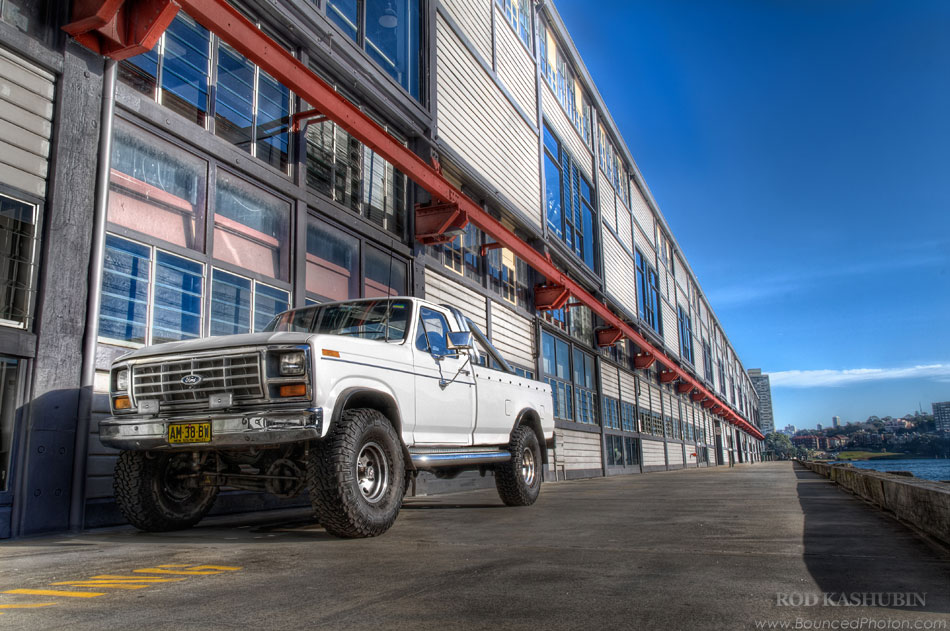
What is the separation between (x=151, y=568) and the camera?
13.5ft

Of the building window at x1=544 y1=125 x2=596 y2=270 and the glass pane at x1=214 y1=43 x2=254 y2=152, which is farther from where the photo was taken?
the building window at x1=544 y1=125 x2=596 y2=270

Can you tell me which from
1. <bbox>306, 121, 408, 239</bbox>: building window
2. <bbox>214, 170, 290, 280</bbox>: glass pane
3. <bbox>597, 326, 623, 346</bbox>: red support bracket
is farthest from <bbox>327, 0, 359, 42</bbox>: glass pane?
<bbox>597, 326, 623, 346</bbox>: red support bracket

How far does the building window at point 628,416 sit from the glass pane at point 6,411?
2515 centimetres

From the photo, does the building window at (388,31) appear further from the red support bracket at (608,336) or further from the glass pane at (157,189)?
the red support bracket at (608,336)

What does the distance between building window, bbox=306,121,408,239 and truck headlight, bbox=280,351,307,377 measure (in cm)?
594

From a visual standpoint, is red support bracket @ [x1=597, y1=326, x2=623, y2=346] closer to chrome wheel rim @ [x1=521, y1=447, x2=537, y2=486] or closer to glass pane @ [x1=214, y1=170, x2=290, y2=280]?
chrome wheel rim @ [x1=521, y1=447, x2=537, y2=486]

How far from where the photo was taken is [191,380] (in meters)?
5.48

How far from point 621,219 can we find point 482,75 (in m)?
16.4

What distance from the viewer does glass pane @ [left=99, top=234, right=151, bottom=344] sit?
23.3 feet

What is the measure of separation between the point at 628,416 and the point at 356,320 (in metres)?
24.6

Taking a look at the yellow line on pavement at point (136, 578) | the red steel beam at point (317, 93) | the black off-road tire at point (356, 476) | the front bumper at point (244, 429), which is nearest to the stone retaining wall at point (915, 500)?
the black off-road tire at point (356, 476)

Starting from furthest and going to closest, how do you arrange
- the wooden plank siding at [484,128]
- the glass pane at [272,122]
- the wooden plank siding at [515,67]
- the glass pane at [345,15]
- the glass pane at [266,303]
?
1. the wooden plank siding at [515,67]
2. the wooden plank siding at [484,128]
3. the glass pane at [345,15]
4. the glass pane at [272,122]
5. the glass pane at [266,303]

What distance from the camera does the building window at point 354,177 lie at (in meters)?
10.9

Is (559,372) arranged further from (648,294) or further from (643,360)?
(648,294)
